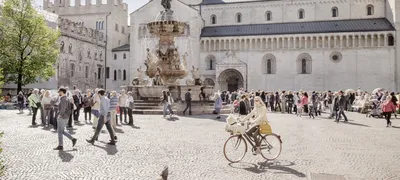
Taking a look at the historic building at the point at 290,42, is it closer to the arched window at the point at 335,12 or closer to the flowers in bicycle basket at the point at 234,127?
the arched window at the point at 335,12

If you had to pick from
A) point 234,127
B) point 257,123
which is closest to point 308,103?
point 257,123

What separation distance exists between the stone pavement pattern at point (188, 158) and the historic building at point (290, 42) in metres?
36.5

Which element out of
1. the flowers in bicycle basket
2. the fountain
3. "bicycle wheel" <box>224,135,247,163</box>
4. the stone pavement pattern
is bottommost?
the stone pavement pattern

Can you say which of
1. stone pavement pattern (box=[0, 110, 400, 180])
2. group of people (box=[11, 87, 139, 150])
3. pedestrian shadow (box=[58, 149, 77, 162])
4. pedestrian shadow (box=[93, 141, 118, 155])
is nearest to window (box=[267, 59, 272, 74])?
group of people (box=[11, 87, 139, 150])

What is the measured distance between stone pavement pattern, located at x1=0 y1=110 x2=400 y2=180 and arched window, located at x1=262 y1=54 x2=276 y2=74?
121ft

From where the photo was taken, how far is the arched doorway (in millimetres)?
49938

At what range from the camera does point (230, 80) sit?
50875 mm

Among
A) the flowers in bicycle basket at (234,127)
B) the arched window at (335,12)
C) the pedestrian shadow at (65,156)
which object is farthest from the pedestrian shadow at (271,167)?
the arched window at (335,12)

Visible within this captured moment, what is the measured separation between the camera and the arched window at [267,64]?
163ft

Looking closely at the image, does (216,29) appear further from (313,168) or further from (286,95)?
(313,168)

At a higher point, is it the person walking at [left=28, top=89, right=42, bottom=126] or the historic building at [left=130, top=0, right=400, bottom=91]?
the historic building at [left=130, top=0, right=400, bottom=91]

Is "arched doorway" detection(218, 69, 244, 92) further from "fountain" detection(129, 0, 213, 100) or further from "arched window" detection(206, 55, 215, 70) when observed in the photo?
"fountain" detection(129, 0, 213, 100)

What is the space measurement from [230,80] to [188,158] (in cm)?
4262

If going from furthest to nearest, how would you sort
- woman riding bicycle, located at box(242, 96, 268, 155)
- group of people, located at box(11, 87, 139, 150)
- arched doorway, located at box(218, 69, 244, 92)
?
arched doorway, located at box(218, 69, 244, 92), group of people, located at box(11, 87, 139, 150), woman riding bicycle, located at box(242, 96, 268, 155)
